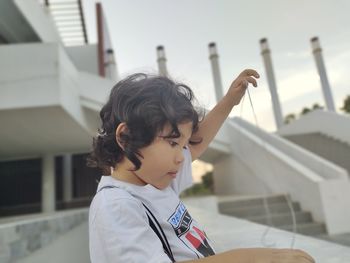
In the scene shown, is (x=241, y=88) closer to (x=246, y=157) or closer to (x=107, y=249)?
(x=107, y=249)

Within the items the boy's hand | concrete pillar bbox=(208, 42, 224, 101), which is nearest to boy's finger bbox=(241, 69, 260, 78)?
the boy's hand

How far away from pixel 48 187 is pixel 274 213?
7026 mm

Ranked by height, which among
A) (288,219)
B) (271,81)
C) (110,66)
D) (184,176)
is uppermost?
(110,66)

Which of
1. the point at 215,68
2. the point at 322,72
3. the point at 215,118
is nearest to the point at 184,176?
the point at 215,118

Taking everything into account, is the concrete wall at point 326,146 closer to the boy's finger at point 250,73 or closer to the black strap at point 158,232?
the boy's finger at point 250,73

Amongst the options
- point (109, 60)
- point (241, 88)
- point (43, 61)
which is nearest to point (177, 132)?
point (241, 88)

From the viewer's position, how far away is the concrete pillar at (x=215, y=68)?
11789mm

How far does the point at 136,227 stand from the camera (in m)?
0.60

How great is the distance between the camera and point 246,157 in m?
8.03

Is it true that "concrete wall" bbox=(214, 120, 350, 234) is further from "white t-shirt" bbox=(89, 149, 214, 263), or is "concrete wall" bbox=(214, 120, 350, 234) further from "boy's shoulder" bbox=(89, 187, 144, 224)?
"boy's shoulder" bbox=(89, 187, 144, 224)

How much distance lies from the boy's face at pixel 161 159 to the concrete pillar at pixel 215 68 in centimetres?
1102

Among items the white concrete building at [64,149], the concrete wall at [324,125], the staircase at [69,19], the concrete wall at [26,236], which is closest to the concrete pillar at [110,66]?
the white concrete building at [64,149]

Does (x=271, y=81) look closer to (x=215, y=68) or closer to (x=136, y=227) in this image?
(x=215, y=68)

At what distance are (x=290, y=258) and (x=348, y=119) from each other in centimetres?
790
